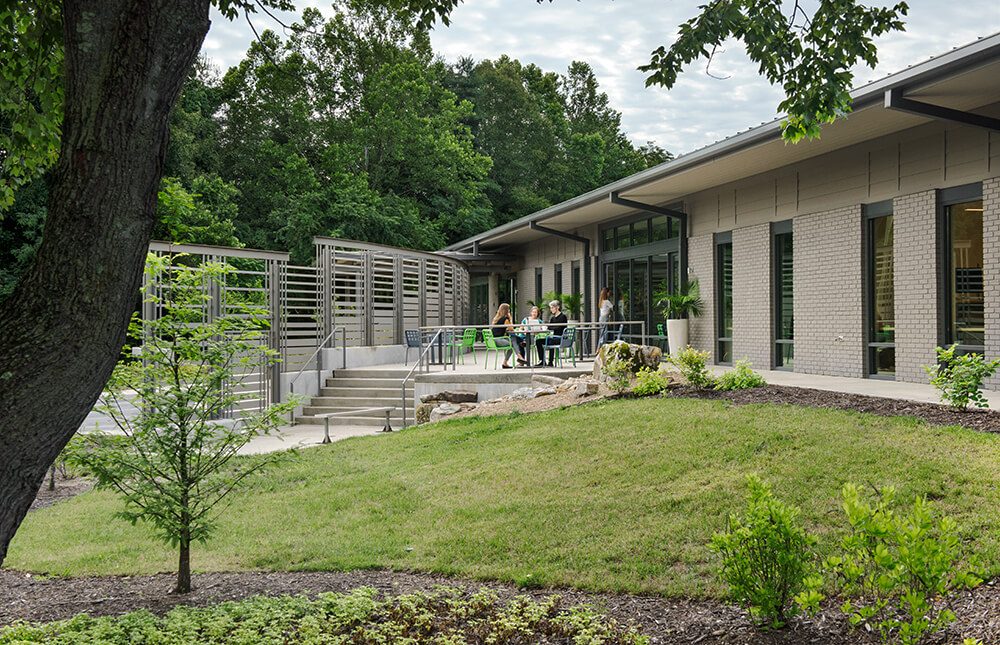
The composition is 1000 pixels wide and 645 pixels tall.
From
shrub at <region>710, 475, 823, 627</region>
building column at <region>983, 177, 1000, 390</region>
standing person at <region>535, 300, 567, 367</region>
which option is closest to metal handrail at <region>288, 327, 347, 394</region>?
standing person at <region>535, 300, 567, 367</region>

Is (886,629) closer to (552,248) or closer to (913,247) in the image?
Result: (913,247)

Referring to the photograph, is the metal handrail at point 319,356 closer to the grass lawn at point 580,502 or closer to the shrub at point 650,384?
the grass lawn at point 580,502

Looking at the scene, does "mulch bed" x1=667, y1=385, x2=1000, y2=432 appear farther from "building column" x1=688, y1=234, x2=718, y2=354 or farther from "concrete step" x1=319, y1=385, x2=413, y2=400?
"concrete step" x1=319, y1=385, x2=413, y2=400

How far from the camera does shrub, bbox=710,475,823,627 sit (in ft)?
15.2

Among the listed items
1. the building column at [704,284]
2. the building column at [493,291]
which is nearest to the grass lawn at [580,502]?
the building column at [704,284]

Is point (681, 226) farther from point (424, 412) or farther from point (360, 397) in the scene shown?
point (360, 397)

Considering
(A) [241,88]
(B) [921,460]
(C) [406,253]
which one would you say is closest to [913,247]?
(B) [921,460]

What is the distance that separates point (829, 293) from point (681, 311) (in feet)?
14.9

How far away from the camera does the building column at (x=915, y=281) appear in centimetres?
1265

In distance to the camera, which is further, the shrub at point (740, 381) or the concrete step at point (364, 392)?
the concrete step at point (364, 392)

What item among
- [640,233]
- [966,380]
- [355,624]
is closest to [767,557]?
[355,624]

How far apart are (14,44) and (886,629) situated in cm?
613

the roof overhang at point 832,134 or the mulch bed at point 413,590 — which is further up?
the roof overhang at point 832,134

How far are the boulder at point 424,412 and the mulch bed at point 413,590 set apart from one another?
Answer: 8252 mm
